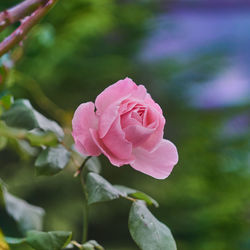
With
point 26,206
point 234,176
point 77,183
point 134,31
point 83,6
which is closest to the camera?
point 26,206

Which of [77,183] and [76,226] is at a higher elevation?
[77,183]

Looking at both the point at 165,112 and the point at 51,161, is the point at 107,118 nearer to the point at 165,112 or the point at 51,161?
the point at 51,161

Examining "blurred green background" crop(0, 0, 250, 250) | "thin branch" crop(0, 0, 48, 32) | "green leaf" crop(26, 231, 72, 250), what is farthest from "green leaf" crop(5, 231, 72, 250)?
"blurred green background" crop(0, 0, 250, 250)

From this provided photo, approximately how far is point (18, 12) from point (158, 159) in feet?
0.34

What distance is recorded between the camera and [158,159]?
24cm

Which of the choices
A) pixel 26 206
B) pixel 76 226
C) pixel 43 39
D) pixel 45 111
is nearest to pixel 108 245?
pixel 76 226

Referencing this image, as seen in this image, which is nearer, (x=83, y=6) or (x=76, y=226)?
(x=83, y=6)

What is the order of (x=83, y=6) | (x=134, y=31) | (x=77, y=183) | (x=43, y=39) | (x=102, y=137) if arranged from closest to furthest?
1. (x=102, y=137)
2. (x=43, y=39)
3. (x=83, y=6)
4. (x=77, y=183)
5. (x=134, y=31)

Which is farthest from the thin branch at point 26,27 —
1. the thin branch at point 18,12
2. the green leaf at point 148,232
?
the green leaf at point 148,232

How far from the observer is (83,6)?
4.09ft

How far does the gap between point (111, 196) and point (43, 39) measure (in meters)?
0.34

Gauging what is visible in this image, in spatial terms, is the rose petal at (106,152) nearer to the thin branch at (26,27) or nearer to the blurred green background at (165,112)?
the thin branch at (26,27)

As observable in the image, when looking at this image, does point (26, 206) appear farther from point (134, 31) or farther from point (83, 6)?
point (134, 31)

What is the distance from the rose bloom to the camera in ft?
0.76
